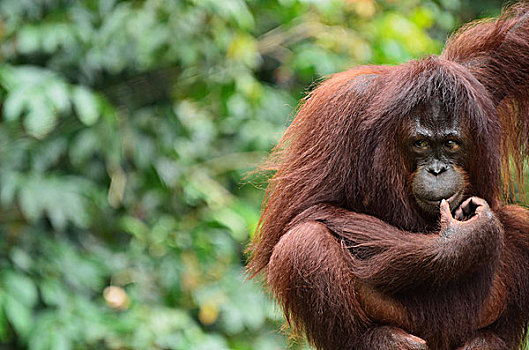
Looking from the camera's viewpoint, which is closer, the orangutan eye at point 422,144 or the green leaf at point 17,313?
the orangutan eye at point 422,144

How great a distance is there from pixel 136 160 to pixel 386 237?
2.58m

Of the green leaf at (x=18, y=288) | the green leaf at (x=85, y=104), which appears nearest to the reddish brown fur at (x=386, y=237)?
the green leaf at (x=85, y=104)

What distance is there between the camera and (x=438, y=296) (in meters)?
2.48

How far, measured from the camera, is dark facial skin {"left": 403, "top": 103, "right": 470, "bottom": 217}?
2.37 meters

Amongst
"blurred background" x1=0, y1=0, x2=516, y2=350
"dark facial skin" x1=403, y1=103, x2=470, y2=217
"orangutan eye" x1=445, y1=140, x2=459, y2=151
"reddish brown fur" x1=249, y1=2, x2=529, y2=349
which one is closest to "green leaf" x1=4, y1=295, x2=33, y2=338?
"blurred background" x1=0, y1=0, x2=516, y2=350

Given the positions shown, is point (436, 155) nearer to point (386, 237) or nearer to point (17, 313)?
point (386, 237)

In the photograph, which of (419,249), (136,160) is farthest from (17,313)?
(419,249)

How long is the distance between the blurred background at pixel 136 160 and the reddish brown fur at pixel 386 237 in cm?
164

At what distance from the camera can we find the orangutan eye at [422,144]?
2.39 meters

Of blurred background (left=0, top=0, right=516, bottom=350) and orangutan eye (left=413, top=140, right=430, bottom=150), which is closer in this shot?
orangutan eye (left=413, top=140, right=430, bottom=150)

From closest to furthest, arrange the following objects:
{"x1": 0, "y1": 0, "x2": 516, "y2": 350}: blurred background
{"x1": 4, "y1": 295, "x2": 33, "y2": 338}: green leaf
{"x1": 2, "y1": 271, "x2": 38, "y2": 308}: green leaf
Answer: {"x1": 4, "y1": 295, "x2": 33, "y2": 338}: green leaf, {"x1": 2, "y1": 271, "x2": 38, "y2": 308}: green leaf, {"x1": 0, "y1": 0, "x2": 516, "y2": 350}: blurred background

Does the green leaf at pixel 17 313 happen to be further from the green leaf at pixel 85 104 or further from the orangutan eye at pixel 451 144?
the orangutan eye at pixel 451 144

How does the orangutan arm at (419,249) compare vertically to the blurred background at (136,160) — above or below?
above

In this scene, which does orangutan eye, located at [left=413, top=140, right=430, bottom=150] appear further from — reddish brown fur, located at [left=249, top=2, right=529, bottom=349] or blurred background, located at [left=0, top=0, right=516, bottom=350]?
blurred background, located at [left=0, top=0, right=516, bottom=350]
